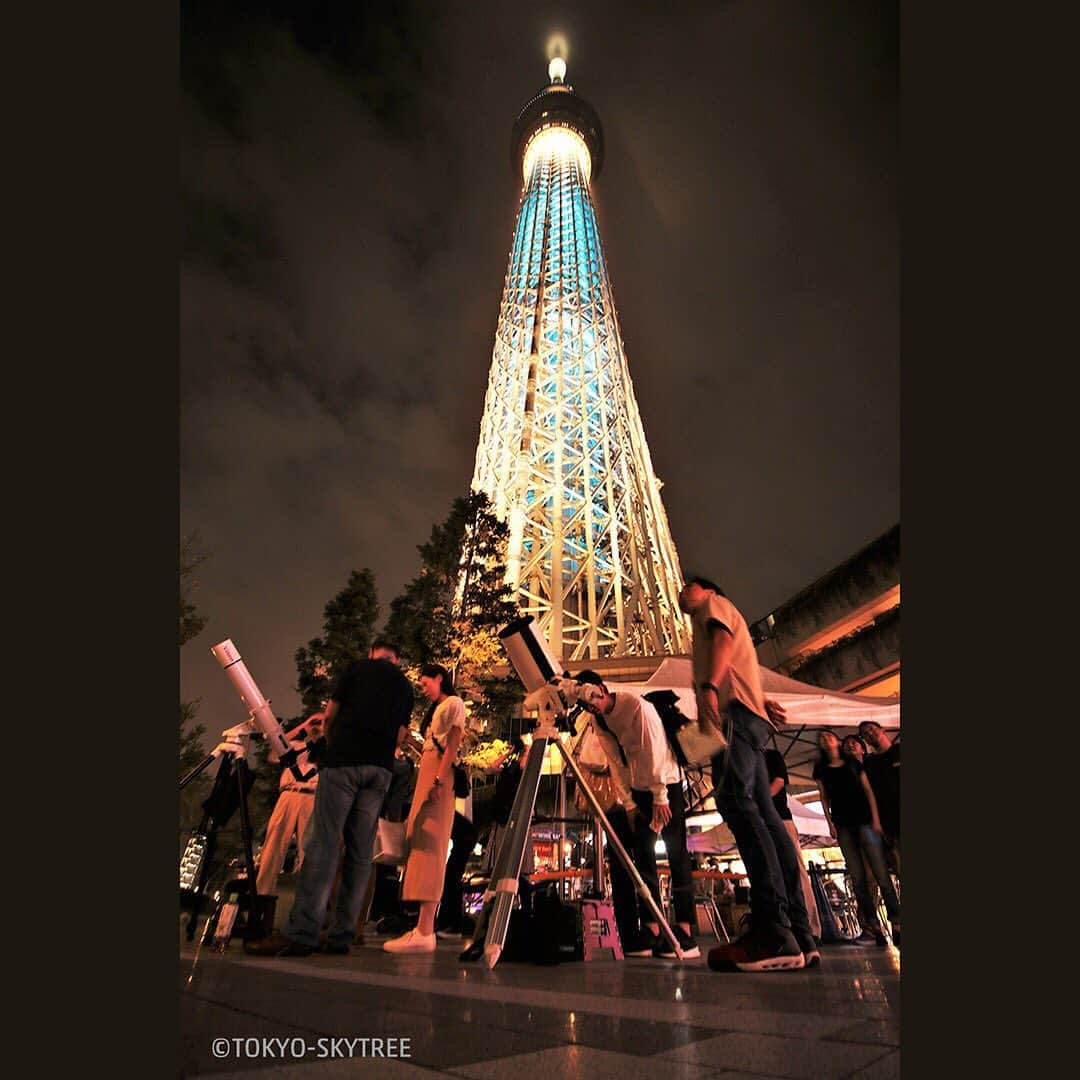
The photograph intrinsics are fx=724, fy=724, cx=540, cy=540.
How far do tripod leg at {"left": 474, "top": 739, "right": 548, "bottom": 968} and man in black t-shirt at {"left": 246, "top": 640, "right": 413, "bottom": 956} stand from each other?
0.97 metres

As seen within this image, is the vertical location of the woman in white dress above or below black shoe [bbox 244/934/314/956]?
above

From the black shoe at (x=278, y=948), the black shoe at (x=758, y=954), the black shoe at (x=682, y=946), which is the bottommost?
the black shoe at (x=682, y=946)

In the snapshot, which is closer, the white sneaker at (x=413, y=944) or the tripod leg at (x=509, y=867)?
the tripod leg at (x=509, y=867)

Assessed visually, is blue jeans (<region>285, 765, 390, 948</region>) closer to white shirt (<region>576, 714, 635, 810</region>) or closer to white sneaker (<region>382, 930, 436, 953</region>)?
white sneaker (<region>382, 930, 436, 953</region>)

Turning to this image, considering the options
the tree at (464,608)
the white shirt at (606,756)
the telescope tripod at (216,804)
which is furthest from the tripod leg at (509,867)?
the tree at (464,608)

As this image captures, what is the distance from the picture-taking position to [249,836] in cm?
420

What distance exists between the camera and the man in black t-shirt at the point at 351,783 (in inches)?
135

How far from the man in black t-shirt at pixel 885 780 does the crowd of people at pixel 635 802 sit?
12 mm

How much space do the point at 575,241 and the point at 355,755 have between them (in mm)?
33346

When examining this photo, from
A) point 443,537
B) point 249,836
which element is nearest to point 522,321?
point 443,537

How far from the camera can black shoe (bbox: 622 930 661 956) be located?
3668 millimetres

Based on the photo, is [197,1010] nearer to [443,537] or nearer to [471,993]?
[471,993]

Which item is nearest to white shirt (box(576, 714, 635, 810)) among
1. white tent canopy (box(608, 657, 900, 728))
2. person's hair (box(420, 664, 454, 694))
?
person's hair (box(420, 664, 454, 694))

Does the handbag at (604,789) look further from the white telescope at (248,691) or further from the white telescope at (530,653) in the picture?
the white telescope at (248,691)
